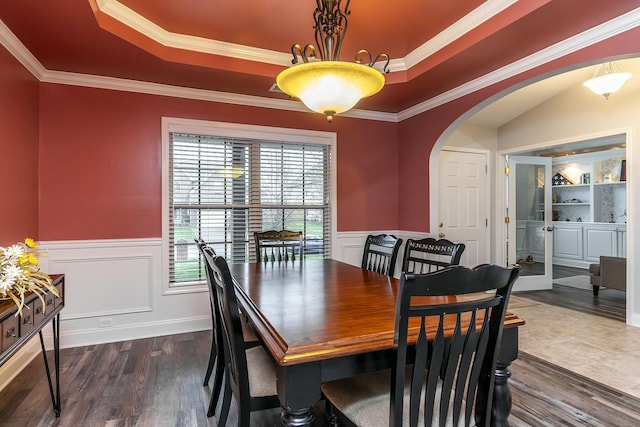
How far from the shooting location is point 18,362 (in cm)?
261

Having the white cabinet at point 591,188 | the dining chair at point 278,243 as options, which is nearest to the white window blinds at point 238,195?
the dining chair at point 278,243

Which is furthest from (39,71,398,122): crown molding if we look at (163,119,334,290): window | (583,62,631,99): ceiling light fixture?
(583,62,631,99): ceiling light fixture

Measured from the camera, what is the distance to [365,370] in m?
1.27

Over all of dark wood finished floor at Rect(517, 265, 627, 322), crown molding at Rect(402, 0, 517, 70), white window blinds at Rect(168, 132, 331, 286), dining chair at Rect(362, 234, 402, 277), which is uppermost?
crown molding at Rect(402, 0, 517, 70)

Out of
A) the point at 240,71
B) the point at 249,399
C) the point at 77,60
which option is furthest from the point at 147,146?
the point at 249,399

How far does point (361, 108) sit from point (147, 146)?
239cm

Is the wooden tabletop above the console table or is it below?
above

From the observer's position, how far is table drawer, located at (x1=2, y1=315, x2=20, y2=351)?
1477mm

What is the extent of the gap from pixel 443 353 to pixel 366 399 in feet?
1.26

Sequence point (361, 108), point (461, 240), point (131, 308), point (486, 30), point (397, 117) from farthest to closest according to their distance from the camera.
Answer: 1. point (461, 240)
2. point (397, 117)
3. point (361, 108)
4. point (131, 308)
5. point (486, 30)

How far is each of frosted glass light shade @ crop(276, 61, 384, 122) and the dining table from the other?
1.07m

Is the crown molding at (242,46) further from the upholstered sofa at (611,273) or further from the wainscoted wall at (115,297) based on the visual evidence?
the upholstered sofa at (611,273)

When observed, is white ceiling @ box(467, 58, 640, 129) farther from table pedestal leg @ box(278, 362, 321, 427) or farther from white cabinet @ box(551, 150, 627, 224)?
table pedestal leg @ box(278, 362, 321, 427)

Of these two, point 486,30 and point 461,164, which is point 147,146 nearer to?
point 486,30
